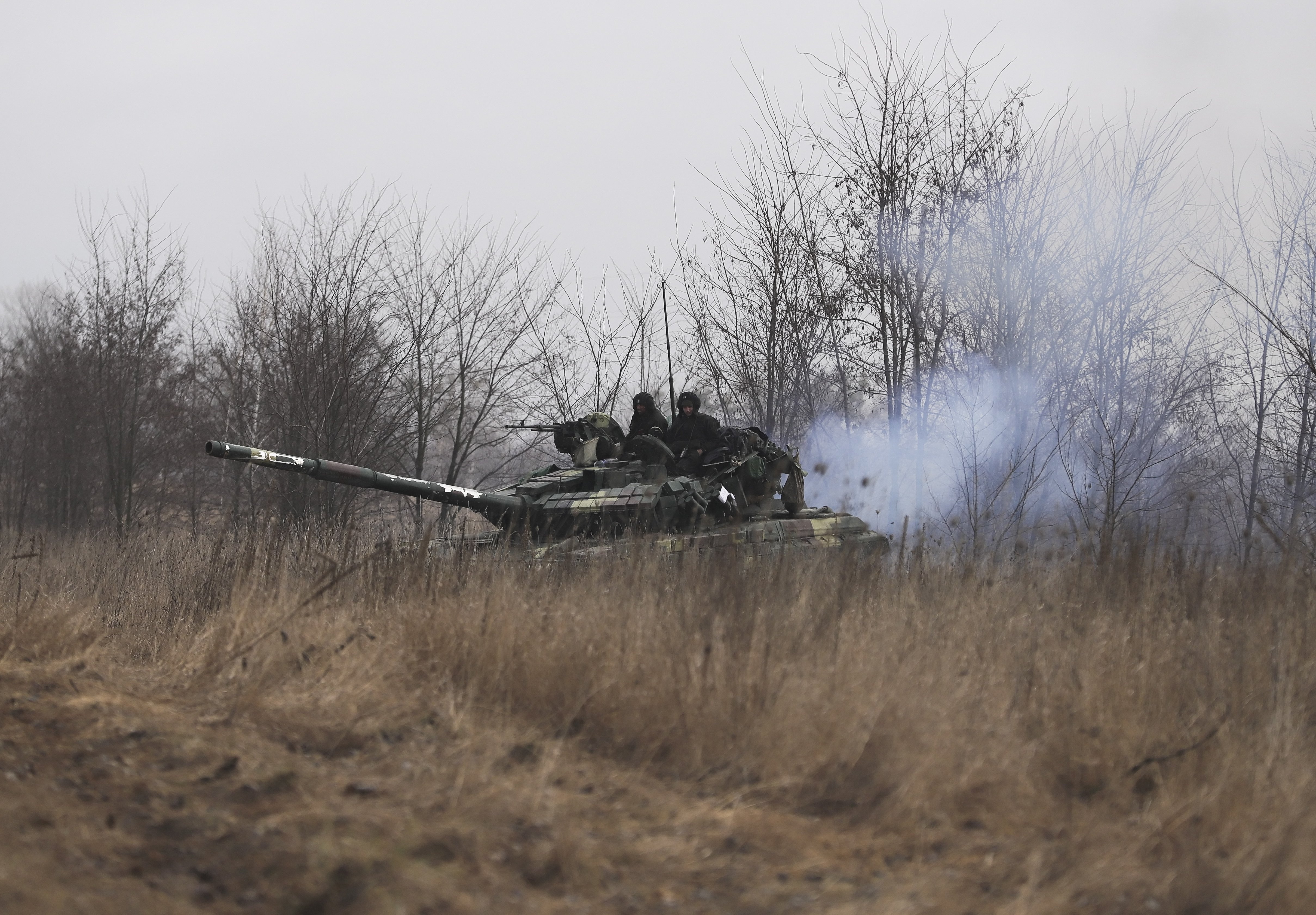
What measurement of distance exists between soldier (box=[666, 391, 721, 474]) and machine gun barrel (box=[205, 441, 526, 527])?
157cm

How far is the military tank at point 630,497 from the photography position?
8680 millimetres

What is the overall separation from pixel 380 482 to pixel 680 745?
502cm

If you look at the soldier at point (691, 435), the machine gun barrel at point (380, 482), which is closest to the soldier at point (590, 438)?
the soldier at point (691, 435)

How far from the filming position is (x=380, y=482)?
898cm

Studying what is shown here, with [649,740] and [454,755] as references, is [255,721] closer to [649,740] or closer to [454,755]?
[454,755]

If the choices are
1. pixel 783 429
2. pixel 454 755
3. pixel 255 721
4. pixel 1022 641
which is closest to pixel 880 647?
pixel 1022 641

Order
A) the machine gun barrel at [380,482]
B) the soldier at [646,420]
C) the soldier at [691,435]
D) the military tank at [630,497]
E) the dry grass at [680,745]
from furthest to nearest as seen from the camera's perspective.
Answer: the soldier at [646,420] → the soldier at [691,435] → the military tank at [630,497] → the machine gun barrel at [380,482] → the dry grass at [680,745]

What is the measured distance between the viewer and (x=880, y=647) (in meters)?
5.34

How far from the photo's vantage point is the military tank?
8680mm

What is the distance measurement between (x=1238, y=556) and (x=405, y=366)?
11.5 metres

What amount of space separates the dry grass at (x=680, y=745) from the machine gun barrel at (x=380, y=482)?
3.24 feet

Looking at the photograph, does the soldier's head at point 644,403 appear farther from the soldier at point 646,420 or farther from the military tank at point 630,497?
the military tank at point 630,497

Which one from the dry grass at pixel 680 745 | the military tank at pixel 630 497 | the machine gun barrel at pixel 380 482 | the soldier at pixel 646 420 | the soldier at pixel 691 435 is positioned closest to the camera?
the dry grass at pixel 680 745

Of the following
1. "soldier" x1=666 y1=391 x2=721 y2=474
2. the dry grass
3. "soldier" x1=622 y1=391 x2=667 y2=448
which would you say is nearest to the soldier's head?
"soldier" x1=622 y1=391 x2=667 y2=448
